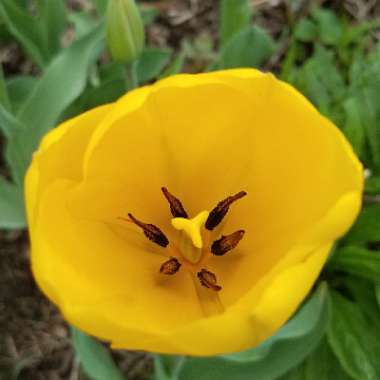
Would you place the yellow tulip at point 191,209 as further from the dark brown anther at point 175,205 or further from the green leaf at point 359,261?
the green leaf at point 359,261

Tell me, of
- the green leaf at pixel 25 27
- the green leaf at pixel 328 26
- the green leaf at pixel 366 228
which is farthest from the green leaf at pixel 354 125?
the green leaf at pixel 25 27

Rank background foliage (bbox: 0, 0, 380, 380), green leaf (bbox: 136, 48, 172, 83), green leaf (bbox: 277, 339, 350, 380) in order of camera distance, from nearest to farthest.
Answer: background foliage (bbox: 0, 0, 380, 380)
green leaf (bbox: 277, 339, 350, 380)
green leaf (bbox: 136, 48, 172, 83)

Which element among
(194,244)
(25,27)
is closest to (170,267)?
(194,244)

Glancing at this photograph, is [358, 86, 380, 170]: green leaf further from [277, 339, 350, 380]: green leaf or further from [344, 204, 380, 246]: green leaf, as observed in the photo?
[277, 339, 350, 380]: green leaf

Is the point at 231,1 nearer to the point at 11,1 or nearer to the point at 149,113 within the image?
the point at 11,1

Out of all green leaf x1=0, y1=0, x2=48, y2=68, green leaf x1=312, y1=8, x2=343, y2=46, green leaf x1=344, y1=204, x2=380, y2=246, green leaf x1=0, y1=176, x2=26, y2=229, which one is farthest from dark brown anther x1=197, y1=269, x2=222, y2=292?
green leaf x1=312, y1=8, x2=343, y2=46
